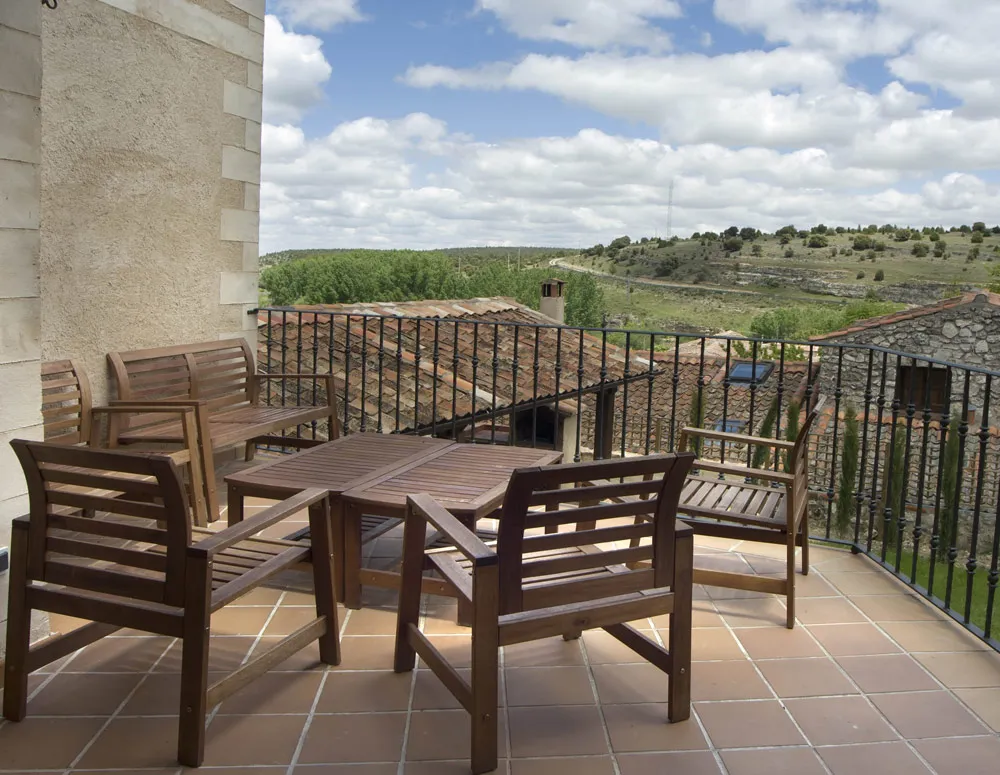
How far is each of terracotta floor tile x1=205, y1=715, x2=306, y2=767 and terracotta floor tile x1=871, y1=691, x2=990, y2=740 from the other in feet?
5.16

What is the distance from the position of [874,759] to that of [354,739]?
1282 millimetres

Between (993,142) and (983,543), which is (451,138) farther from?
(983,543)

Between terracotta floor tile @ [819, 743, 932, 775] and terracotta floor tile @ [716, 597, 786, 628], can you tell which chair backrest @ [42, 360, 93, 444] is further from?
terracotta floor tile @ [819, 743, 932, 775]

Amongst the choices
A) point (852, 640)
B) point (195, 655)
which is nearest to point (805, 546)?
point (852, 640)

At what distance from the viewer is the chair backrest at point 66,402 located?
3.69 m

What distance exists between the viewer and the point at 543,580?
84.7 inches

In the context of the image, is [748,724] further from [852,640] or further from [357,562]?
[357,562]

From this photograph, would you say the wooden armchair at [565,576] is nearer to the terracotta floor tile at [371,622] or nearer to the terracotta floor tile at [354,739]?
the terracotta floor tile at [354,739]

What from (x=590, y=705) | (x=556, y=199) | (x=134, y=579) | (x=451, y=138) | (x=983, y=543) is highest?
(x=451, y=138)

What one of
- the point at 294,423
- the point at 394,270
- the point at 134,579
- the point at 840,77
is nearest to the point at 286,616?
the point at 134,579

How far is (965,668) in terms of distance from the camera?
268 cm

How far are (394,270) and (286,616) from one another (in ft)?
121

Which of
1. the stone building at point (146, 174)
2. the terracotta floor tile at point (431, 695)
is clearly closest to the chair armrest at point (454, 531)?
the terracotta floor tile at point (431, 695)

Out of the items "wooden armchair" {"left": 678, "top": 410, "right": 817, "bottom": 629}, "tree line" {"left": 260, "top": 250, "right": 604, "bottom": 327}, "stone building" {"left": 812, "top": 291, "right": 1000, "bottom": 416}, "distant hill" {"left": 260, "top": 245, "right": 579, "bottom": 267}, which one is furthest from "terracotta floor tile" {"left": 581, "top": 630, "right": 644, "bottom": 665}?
"distant hill" {"left": 260, "top": 245, "right": 579, "bottom": 267}
